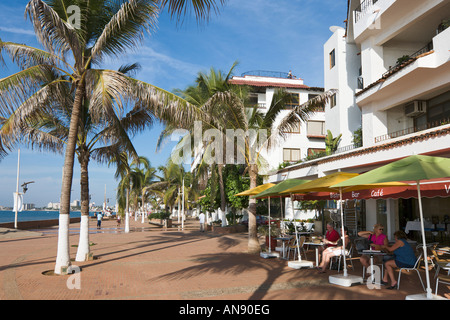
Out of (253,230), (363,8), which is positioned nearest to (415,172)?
(253,230)

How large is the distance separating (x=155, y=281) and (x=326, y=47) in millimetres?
23062

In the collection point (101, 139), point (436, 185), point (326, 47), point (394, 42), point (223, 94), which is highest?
point (326, 47)

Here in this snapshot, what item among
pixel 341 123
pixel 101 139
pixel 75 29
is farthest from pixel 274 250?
pixel 341 123

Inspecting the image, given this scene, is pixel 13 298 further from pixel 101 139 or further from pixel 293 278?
pixel 101 139

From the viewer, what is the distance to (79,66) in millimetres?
10477

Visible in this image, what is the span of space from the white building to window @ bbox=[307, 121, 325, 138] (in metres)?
12.5

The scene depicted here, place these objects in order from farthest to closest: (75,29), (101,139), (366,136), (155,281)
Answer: (366,136) < (101,139) < (75,29) < (155,281)

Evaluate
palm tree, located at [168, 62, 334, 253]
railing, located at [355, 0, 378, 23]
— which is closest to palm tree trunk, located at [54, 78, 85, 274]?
palm tree, located at [168, 62, 334, 253]

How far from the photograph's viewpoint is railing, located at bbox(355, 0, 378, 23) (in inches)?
748

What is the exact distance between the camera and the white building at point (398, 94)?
1367 centimetres

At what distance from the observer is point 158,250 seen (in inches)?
605

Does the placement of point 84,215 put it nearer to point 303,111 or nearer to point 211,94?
point 211,94

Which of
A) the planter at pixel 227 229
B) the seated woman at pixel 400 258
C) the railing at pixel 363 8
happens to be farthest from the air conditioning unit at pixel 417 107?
the planter at pixel 227 229

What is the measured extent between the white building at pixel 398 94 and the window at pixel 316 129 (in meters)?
12.5
